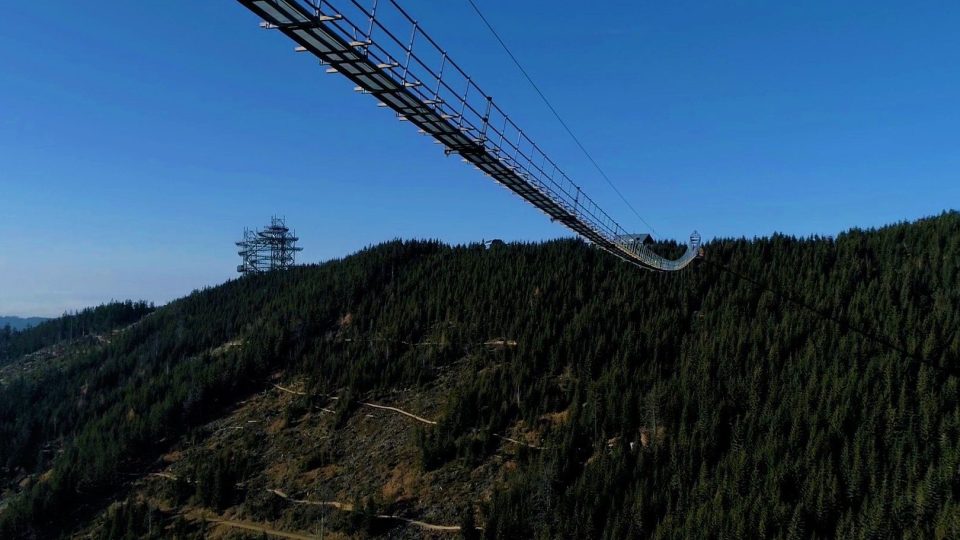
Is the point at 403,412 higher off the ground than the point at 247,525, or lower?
higher

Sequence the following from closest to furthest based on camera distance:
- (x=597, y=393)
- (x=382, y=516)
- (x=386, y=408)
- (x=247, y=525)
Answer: (x=382, y=516), (x=247, y=525), (x=597, y=393), (x=386, y=408)

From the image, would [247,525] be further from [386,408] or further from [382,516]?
[386,408]

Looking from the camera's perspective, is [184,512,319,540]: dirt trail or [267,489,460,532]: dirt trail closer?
[267,489,460,532]: dirt trail

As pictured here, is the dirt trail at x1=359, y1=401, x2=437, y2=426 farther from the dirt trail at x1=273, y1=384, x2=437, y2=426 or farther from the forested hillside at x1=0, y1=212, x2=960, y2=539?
the forested hillside at x1=0, y1=212, x2=960, y2=539

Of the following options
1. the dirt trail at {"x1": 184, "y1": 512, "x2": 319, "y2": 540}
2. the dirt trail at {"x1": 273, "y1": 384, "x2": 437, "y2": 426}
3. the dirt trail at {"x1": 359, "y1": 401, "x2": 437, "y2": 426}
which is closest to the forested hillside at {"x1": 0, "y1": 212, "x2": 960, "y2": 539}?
the dirt trail at {"x1": 184, "y1": 512, "x2": 319, "y2": 540}

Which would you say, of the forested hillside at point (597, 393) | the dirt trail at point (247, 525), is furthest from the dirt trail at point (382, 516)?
the dirt trail at point (247, 525)

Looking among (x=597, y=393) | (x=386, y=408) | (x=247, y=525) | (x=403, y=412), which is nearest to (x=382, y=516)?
(x=247, y=525)

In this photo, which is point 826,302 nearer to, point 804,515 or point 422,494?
point 804,515

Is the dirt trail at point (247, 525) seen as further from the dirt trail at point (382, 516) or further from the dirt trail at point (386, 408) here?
the dirt trail at point (386, 408)
